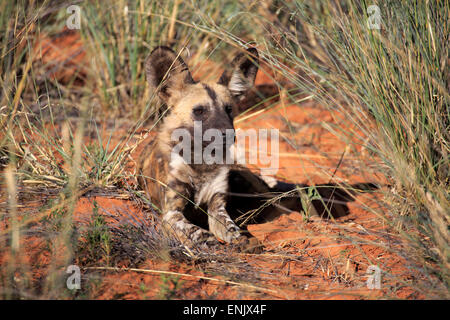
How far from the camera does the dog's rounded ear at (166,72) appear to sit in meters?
3.59

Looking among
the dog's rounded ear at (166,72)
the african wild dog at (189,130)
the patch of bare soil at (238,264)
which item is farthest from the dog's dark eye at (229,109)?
the patch of bare soil at (238,264)

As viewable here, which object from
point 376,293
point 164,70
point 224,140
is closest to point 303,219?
point 224,140

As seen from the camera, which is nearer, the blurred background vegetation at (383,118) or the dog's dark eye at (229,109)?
the blurred background vegetation at (383,118)

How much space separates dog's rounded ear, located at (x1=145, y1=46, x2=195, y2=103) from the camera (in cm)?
359

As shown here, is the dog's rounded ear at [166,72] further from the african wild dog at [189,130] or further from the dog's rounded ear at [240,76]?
the dog's rounded ear at [240,76]

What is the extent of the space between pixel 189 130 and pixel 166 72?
52cm

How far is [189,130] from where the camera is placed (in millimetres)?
3781

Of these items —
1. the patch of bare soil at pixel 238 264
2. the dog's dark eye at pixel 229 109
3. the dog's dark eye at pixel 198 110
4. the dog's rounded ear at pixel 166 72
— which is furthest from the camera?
the dog's dark eye at pixel 229 109

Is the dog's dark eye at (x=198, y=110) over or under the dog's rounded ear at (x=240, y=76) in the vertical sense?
under

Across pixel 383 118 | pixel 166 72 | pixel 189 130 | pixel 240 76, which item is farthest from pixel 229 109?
pixel 383 118

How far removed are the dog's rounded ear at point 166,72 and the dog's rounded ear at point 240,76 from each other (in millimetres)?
347

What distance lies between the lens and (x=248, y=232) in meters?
3.35

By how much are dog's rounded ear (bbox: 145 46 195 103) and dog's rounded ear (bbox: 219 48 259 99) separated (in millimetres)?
347

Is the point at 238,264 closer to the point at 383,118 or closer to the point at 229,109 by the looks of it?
the point at 383,118
